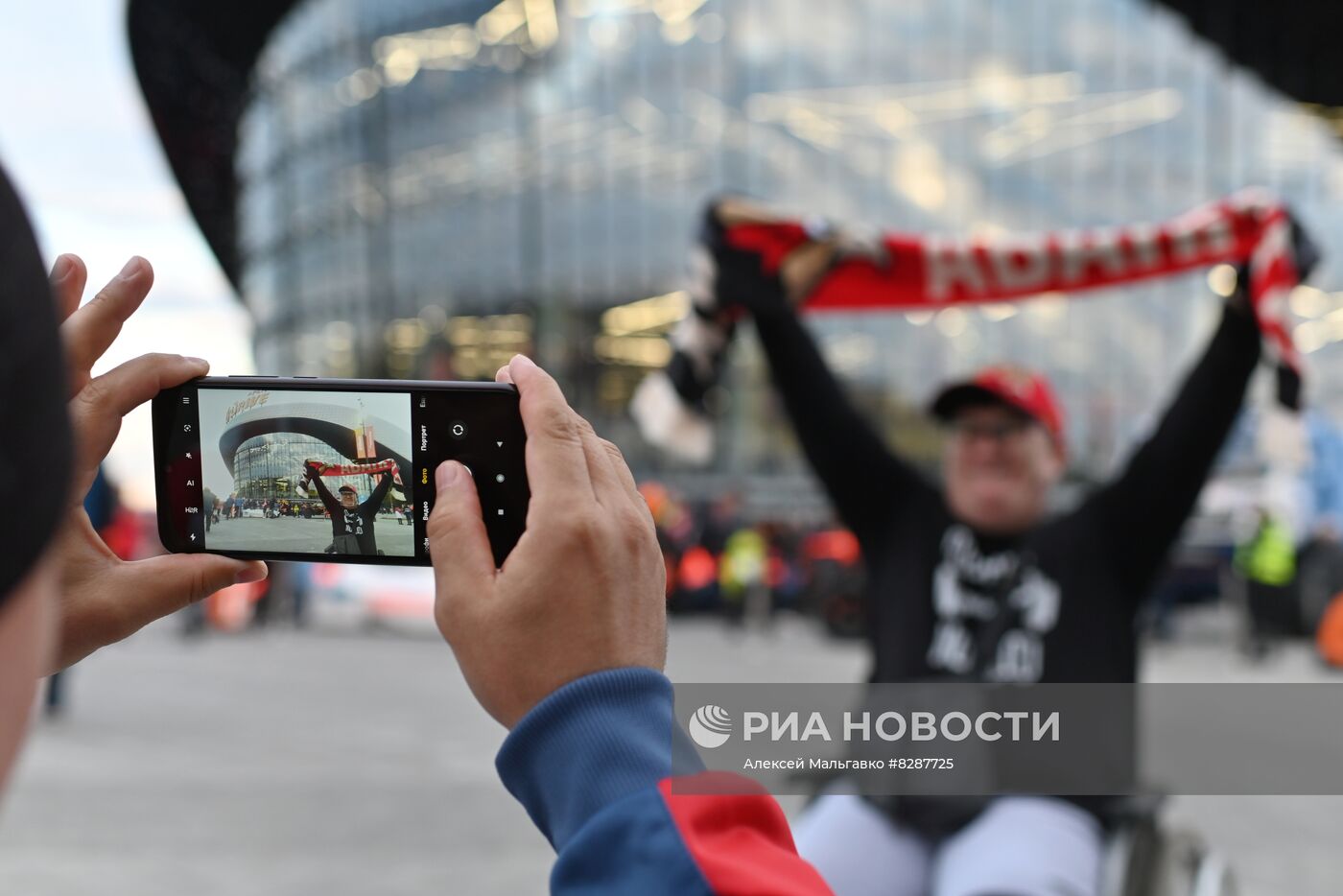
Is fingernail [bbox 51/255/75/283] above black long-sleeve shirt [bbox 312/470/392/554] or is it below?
above

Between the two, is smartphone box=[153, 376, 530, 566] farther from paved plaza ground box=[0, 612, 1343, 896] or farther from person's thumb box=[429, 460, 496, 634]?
paved plaza ground box=[0, 612, 1343, 896]

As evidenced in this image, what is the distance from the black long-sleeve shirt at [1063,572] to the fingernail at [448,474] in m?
1.61

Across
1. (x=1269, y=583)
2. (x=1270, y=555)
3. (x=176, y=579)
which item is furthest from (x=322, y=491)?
(x=1270, y=555)

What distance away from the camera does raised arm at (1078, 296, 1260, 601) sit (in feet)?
8.13

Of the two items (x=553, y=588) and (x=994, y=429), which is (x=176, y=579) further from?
(x=994, y=429)

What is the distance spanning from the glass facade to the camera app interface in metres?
22.4

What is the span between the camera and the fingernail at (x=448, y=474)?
948 mm

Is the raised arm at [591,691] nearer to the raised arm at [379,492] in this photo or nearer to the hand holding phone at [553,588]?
the hand holding phone at [553,588]

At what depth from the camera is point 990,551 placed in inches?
103

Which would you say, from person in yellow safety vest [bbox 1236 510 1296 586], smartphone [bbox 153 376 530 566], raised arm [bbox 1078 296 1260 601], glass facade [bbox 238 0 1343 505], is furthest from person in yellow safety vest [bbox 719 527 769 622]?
smartphone [bbox 153 376 530 566]

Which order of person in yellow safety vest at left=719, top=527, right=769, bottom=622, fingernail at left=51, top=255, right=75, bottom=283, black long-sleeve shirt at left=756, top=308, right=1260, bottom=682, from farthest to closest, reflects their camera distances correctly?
person in yellow safety vest at left=719, top=527, right=769, bottom=622, black long-sleeve shirt at left=756, top=308, right=1260, bottom=682, fingernail at left=51, top=255, right=75, bottom=283

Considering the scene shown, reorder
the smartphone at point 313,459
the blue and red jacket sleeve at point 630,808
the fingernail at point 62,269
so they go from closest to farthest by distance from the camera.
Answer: the blue and red jacket sleeve at point 630,808 < the smartphone at point 313,459 < the fingernail at point 62,269

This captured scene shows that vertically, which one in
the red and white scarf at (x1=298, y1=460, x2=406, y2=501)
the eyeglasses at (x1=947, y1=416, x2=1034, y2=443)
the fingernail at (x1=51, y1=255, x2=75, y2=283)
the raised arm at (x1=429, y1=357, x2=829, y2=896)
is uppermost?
the fingernail at (x1=51, y1=255, x2=75, y2=283)

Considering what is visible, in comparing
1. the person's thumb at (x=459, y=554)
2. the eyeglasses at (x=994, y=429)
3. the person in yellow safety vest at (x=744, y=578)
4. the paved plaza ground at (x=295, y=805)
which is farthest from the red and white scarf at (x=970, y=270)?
the person in yellow safety vest at (x=744, y=578)
